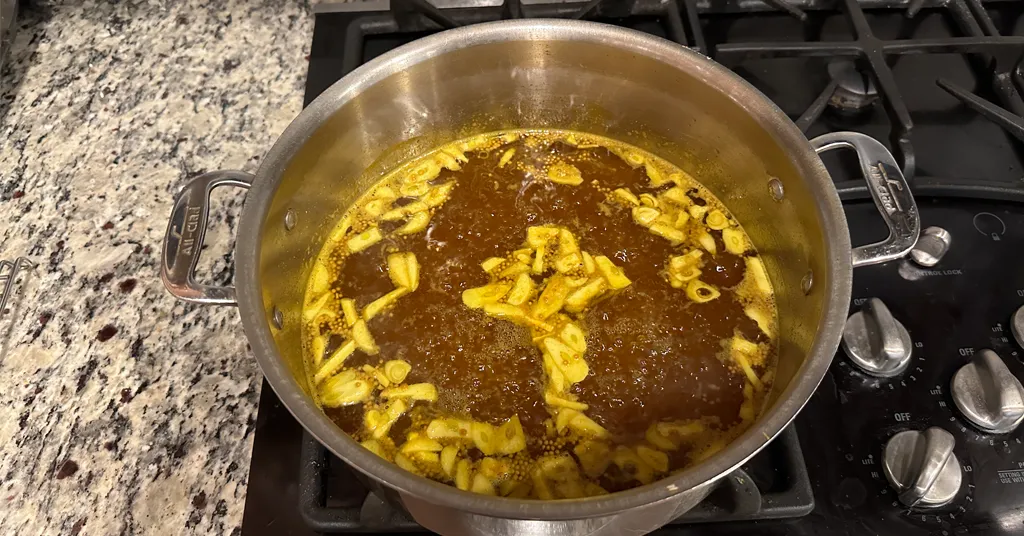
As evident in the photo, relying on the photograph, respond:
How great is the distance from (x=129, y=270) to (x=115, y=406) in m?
0.22

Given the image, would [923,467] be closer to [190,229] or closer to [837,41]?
[837,41]

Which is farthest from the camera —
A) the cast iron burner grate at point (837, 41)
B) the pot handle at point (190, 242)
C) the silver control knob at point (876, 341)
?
the cast iron burner grate at point (837, 41)

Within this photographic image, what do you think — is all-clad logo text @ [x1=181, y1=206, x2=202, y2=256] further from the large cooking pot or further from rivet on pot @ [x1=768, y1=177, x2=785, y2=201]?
rivet on pot @ [x1=768, y1=177, x2=785, y2=201]

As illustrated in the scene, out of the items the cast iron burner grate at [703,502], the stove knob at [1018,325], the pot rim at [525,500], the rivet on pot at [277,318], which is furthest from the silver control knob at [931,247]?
the rivet on pot at [277,318]

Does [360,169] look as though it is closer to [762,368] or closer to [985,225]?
[762,368]

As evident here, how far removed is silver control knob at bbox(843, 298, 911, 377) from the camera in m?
0.81

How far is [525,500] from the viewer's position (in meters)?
0.56

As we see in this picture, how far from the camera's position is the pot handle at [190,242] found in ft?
2.32

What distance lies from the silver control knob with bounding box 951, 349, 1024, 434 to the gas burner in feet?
1.52

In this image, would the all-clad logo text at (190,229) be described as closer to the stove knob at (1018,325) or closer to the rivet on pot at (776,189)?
the rivet on pot at (776,189)

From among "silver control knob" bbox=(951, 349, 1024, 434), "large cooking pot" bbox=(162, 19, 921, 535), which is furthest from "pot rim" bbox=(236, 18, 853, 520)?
"silver control knob" bbox=(951, 349, 1024, 434)

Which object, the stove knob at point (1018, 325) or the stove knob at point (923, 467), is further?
the stove knob at point (1018, 325)

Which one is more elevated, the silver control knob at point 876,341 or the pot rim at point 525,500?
the pot rim at point 525,500

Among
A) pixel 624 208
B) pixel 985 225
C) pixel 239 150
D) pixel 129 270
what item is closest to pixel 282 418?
pixel 129 270
